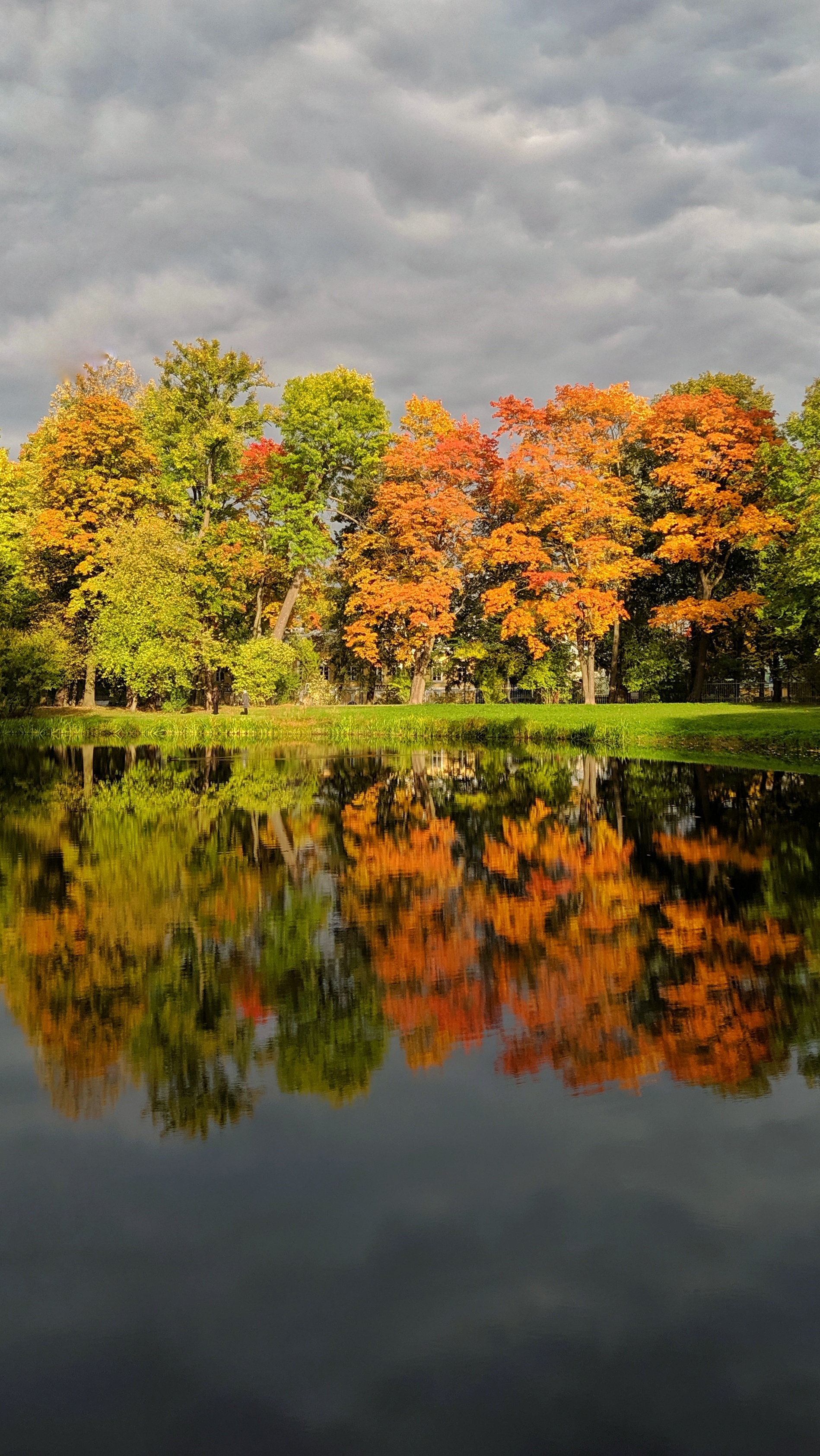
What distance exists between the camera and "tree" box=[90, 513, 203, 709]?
157 feet

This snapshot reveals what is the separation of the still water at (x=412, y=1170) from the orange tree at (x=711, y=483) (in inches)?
1425

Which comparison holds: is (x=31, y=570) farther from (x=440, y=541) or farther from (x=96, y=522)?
(x=440, y=541)

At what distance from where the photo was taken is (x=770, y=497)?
43969mm

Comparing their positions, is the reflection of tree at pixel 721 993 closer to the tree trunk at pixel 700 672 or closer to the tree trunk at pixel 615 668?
the tree trunk at pixel 700 672

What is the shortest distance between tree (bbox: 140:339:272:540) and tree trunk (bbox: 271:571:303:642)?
5797mm

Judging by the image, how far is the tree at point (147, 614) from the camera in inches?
1879

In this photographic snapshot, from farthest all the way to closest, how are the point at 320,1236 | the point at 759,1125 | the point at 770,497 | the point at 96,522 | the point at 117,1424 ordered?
the point at 96,522 < the point at 770,497 < the point at 759,1125 < the point at 320,1236 < the point at 117,1424

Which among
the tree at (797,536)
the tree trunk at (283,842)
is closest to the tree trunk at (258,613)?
the tree at (797,536)

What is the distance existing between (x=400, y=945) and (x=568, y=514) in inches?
1582

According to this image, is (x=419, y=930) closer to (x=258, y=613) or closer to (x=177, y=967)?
(x=177, y=967)

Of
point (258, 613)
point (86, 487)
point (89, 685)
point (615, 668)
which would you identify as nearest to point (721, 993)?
point (615, 668)

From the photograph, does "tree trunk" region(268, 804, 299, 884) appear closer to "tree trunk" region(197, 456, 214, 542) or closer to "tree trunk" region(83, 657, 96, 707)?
"tree trunk" region(83, 657, 96, 707)

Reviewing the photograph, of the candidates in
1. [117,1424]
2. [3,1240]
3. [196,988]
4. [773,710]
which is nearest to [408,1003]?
[196,988]

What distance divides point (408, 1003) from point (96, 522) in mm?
50349
